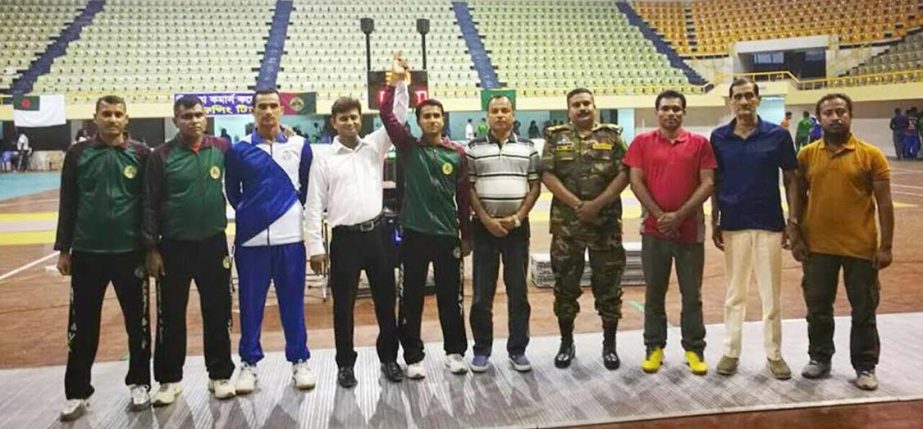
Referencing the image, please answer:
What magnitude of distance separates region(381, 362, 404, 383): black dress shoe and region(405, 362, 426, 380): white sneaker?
0.05 meters

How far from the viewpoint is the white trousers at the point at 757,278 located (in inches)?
162

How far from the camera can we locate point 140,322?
3.86m

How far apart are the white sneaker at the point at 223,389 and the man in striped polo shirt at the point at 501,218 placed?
4.58 feet

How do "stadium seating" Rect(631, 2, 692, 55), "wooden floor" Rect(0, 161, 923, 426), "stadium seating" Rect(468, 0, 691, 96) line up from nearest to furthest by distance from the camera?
"wooden floor" Rect(0, 161, 923, 426) → "stadium seating" Rect(468, 0, 691, 96) → "stadium seating" Rect(631, 2, 692, 55)

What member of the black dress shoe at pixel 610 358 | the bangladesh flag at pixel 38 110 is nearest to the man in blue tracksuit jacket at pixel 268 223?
the black dress shoe at pixel 610 358

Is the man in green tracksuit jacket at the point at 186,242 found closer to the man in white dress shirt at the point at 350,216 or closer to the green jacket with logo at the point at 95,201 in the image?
the green jacket with logo at the point at 95,201

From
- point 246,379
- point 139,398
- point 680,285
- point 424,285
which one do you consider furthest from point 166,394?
point 680,285

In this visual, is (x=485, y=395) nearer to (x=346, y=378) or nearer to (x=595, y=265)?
(x=346, y=378)

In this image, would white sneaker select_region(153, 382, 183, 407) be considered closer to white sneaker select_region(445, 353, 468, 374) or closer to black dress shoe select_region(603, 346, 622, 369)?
white sneaker select_region(445, 353, 468, 374)

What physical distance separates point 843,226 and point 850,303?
463mm

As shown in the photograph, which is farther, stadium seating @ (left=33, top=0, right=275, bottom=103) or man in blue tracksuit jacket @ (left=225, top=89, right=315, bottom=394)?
stadium seating @ (left=33, top=0, right=275, bottom=103)

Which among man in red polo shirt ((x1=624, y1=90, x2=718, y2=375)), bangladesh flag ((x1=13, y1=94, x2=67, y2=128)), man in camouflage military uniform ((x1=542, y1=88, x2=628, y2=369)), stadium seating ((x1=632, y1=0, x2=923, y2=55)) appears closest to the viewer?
man in red polo shirt ((x1=624, y1=90, x2=718, y2=375))

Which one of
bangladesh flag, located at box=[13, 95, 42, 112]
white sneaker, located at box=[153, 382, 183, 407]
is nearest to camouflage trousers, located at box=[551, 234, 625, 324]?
white sneaker, located at box=[153, 382, 183, 407]

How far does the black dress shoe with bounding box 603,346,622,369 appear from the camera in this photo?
435 cm
